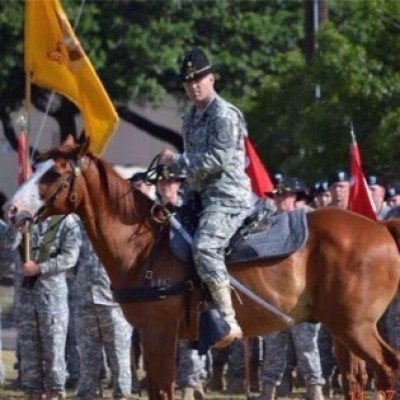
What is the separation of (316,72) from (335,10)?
8.73 metres

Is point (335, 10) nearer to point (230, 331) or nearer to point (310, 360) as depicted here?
point (310, 360)

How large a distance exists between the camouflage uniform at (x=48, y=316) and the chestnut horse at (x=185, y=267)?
2.53 m

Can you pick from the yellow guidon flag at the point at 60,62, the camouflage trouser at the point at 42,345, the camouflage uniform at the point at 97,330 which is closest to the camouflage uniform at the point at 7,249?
the camouflage trouser at the point at 42,345

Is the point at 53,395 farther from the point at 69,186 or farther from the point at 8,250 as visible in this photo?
the point at 69,186

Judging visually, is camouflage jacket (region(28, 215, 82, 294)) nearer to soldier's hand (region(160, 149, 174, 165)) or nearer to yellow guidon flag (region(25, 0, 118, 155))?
yellow guidon flag (region(25, 0, 118, 155))

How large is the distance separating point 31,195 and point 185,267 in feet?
4.41

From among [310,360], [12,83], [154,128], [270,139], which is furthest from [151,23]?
[310,360]

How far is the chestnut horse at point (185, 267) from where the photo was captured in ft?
37.3

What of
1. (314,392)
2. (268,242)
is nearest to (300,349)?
(314,392)

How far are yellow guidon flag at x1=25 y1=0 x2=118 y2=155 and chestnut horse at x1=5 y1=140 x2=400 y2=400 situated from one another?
174cm

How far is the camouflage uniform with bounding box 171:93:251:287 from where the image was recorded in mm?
11281

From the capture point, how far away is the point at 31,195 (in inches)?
447

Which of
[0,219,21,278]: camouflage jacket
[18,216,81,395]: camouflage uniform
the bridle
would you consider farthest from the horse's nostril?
[18,216,81,395]: camouflage uniform

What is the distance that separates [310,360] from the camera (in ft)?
48.6
